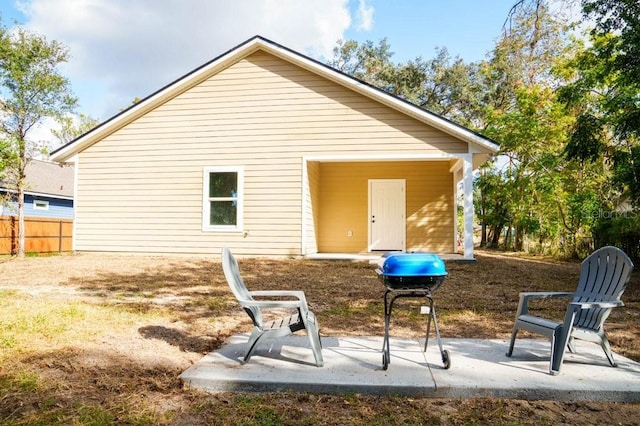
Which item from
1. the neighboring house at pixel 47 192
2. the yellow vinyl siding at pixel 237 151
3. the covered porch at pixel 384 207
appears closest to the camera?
the yellow vinyl siding at pixel 237 151

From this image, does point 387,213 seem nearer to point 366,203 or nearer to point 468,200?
point 366,203

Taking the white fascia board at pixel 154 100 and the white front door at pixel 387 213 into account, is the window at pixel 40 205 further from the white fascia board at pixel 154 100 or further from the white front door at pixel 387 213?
the white front door at pixel 387 213

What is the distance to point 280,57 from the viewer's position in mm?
12031

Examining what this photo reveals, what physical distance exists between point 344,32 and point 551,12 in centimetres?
2404

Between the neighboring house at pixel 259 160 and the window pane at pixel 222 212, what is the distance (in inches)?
1.2

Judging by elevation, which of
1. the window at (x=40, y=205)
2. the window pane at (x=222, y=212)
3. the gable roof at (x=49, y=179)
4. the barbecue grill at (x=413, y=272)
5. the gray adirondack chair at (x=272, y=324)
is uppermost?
the gable roof at (x=49, y=179)

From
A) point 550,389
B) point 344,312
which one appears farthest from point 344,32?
point 550,389

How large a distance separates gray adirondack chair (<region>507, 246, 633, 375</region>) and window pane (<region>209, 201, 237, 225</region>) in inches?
368

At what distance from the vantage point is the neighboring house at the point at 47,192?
23.2m

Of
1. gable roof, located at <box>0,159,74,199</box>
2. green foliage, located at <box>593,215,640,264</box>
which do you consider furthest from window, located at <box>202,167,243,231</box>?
gable roof, located at <box>0,159,74,199</box>

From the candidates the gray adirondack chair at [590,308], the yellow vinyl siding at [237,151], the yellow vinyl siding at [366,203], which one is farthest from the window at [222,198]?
the gray adirondack chair at [590,308]

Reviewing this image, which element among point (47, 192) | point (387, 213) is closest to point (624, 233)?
point (387, 213)

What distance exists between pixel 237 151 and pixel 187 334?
8138 mm

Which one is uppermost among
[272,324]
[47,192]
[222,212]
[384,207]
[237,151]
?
[237,151]
